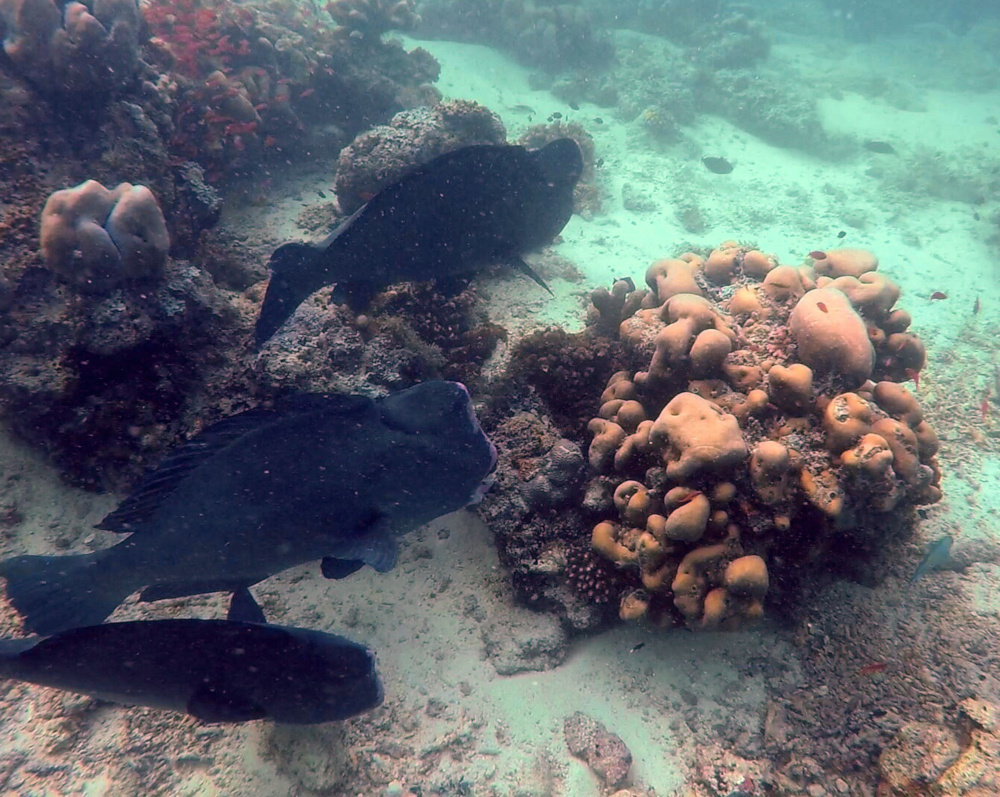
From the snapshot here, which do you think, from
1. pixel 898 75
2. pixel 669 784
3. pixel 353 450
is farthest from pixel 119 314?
pixel 898 75

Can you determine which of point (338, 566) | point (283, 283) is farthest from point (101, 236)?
point (338, 566)

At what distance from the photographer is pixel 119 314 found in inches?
143

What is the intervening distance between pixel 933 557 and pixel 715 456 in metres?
2.11

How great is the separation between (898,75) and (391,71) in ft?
85.6

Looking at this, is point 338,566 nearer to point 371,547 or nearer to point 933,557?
point 371,547

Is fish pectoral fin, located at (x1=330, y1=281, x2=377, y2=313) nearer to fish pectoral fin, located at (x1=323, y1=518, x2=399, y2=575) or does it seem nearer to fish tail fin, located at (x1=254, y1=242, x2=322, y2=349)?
fish tail fin, located at (x1=254, y1=242, x2=322, y2=349)

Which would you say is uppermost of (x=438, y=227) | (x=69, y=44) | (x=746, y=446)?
(x=69, y=44)

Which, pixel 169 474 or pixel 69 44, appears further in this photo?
pixel 69 44

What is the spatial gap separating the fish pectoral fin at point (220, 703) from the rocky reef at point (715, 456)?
5.81 ft

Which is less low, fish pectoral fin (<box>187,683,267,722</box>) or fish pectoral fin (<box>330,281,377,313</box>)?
fish pectoral fin (<box>330,281,377,313</box>)

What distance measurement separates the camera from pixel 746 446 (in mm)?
3111

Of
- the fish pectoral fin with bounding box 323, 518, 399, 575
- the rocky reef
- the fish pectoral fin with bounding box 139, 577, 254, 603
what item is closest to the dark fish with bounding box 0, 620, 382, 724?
the fish pectoral fin with bounding box 139, 577, 254, 603

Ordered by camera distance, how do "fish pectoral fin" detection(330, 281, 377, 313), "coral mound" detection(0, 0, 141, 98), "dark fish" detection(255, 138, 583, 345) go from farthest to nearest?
1. "coral mound" detection(0, 0, 141, 98)
2. "fish pectoral fin" detection(330, 281, 377, 313)
3. "dark fish" detection(255, 138, 583, 345)

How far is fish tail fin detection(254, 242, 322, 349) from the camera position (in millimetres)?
3619
